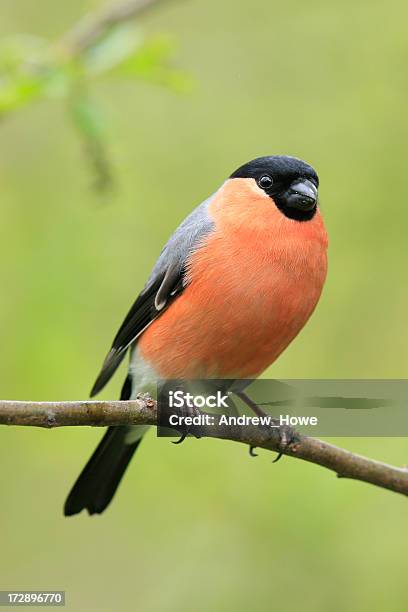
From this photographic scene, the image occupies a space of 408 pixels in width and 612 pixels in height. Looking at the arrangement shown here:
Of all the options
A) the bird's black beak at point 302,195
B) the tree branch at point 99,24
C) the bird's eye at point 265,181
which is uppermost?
the tree branch at point 99,24

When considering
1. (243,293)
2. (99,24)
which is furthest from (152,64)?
(243,293)

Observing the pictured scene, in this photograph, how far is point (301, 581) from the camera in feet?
18.6

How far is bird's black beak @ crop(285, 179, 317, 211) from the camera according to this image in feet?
14.6

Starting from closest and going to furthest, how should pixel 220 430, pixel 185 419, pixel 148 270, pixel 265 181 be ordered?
1. pixel 220 430
2. pixel 185 419
3. pixel 265 181
4. pixel 148 270

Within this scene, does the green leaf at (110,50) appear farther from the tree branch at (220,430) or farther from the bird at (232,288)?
the tree branch at (220,430)

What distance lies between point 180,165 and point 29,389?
2169 millimetres

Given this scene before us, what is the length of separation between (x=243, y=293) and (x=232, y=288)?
A: 2.7 inches

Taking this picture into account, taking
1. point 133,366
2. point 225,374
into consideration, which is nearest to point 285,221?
point 225,374

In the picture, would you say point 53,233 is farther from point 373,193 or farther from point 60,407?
point 60,407

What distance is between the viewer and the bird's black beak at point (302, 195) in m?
4.44

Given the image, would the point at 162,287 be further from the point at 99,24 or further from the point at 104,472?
the point at 99,24

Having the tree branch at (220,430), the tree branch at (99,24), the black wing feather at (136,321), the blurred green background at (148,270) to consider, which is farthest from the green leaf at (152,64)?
the tree branch at (220,430)

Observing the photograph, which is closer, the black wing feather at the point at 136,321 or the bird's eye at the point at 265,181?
the bird's eye at the point at 265,181

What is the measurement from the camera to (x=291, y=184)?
14.9 feet
